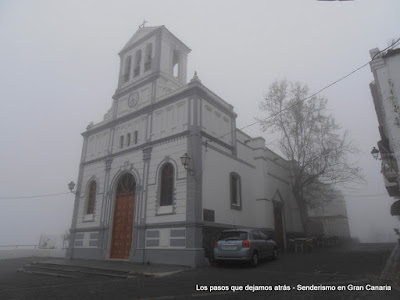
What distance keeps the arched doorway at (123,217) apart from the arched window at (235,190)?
609 cm

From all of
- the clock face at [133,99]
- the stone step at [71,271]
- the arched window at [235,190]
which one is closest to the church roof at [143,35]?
the clock face at [133,99]

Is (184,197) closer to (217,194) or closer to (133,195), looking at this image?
(217,194)

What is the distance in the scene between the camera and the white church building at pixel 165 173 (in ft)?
46.1

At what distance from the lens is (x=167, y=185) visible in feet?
49.9

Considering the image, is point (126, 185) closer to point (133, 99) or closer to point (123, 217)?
point (123, 217)

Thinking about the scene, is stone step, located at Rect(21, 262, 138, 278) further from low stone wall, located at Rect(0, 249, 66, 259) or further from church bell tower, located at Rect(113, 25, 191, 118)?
church bell tower, located at Rect(113, 25, 191, 118)

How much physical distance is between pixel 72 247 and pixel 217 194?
10.9 m

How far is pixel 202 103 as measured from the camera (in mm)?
16234

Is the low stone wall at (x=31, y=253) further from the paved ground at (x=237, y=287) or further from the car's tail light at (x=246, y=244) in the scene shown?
the car's tail light at (x=246, y=244)

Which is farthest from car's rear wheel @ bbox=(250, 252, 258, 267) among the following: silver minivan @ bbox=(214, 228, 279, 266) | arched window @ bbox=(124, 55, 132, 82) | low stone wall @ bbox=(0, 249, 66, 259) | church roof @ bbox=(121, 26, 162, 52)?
church roof @ bbox=(121, 26, 162, 52)

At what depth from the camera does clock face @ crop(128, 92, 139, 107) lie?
19.4 meters

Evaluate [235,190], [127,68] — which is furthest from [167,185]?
[127,68]

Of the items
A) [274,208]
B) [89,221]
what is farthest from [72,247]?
[274,208]

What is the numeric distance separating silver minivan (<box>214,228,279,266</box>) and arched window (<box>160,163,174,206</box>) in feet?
13.1
